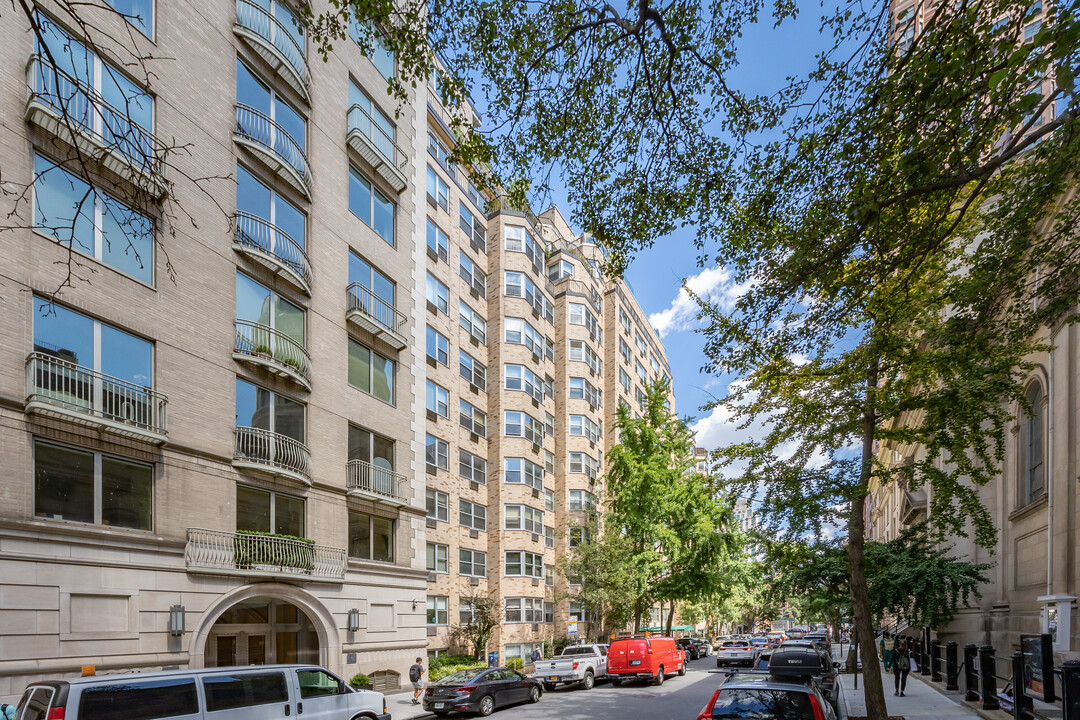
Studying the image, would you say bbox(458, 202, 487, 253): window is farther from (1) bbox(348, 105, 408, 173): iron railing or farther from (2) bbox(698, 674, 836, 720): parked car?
(2) bbox(698, 674, 836, 720): parked car

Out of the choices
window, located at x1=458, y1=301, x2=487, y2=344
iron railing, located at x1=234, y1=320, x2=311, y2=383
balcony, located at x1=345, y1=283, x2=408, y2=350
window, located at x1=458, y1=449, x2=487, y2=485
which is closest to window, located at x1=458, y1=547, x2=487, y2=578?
window, located at x1=458, y1=449, x2=487, y2=485

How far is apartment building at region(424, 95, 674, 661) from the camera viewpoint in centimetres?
3403

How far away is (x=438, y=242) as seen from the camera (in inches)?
1398

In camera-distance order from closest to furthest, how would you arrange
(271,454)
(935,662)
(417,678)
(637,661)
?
(271,454), (417,678), (637,661), (935,662)

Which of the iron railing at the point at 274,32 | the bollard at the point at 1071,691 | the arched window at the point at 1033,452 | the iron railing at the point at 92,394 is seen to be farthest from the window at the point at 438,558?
the bollard at the point at 1071,691

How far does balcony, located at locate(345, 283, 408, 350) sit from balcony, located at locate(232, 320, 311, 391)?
2.46m

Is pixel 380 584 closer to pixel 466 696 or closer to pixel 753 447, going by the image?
pixel 466 696

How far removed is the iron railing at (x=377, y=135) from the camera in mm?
24062

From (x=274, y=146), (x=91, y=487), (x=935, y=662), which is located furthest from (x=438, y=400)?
(x=935, y=662)

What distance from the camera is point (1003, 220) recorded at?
10.3 meters

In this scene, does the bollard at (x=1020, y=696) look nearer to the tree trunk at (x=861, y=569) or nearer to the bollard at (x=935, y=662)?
the tree trunk at (x=861, y=569)

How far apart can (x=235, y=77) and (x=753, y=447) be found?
15.9 metres

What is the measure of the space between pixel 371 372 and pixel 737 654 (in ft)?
88.6

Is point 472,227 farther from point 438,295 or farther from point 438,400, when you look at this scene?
point 438,400
